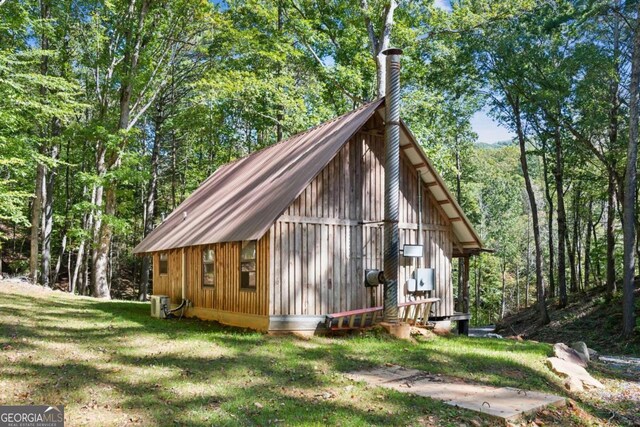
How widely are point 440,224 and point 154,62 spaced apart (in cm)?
1801

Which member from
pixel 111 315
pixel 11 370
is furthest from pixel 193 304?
pixel 11 370

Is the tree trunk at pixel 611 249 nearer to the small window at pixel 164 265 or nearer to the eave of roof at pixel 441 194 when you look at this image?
the eave of roof at pixel 441 194

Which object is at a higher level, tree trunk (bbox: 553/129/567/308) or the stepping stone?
tree trunk (bbox: 553/129/567/308)

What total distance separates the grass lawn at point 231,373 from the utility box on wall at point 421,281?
177 cm

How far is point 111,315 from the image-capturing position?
15445mm

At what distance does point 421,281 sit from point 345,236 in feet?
9.14

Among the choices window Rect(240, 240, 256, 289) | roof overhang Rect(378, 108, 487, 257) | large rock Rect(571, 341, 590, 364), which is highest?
roof overhang Rect(378, 108, 487, 257)

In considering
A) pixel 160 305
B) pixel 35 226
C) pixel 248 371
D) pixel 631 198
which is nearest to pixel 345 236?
pixel 248 371

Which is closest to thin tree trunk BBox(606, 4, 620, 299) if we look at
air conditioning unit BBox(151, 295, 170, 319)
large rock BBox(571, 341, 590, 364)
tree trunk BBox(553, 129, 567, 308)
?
tree trunk BBox(553, 129, 567, 308)

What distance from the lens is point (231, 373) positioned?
8070 mm

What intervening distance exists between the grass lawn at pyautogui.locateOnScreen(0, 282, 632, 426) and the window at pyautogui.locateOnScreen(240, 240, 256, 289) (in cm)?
119

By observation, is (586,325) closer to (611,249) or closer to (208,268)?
(611,249)

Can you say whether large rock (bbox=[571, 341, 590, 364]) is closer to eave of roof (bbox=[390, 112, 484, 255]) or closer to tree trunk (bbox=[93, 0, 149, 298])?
eave of roof (bbox=[390, 112, 484, 255])

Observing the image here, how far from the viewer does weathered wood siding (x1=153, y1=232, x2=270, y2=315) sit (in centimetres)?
1217
